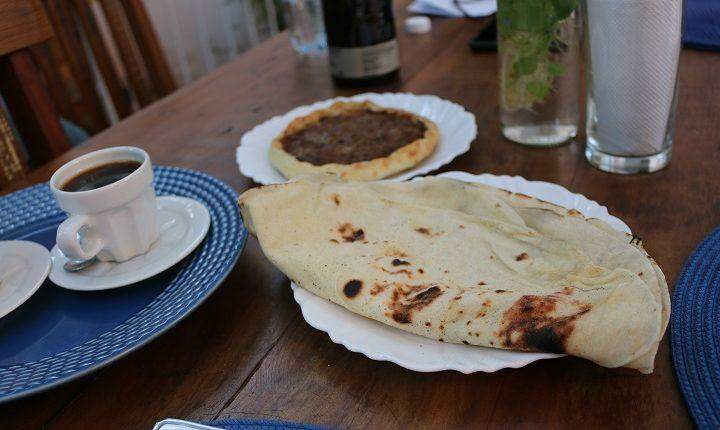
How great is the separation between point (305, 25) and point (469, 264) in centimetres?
122

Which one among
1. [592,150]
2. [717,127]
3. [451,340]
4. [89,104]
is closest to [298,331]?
[451,340]

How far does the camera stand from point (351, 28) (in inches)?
46.8

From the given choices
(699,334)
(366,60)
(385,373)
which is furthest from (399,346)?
(366,60)

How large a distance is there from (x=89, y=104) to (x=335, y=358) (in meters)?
1.49

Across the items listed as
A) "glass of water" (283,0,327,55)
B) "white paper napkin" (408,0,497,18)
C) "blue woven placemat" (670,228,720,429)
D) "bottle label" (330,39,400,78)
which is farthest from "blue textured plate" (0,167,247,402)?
"white paper napkin" (408,0,497,18)

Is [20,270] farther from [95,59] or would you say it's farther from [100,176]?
[95,59]

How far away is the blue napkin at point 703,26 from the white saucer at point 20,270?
1146mm

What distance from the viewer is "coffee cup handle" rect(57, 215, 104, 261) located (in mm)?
657

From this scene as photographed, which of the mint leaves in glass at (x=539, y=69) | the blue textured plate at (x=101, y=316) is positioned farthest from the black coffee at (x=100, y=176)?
the mint leaves in glass at (x=539, y=69)

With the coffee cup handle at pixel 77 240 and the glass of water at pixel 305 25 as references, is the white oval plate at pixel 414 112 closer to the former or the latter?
the coffee cup handle at pixel 77 240

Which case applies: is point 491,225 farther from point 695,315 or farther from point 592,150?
point 592,150

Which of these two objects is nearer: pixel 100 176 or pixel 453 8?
pixel 100 176

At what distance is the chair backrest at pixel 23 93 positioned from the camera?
1139 millimetres

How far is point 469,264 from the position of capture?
568 mm
